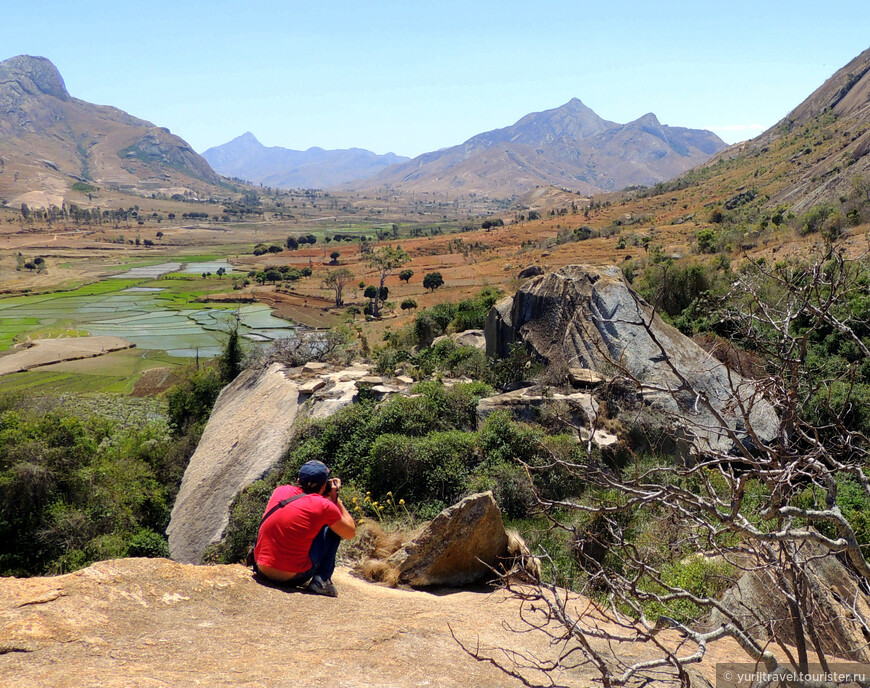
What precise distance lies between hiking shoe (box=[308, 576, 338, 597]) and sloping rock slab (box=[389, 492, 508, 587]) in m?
1.34

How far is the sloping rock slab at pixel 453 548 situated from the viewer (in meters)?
6.41

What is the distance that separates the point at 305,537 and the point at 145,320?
49.4m

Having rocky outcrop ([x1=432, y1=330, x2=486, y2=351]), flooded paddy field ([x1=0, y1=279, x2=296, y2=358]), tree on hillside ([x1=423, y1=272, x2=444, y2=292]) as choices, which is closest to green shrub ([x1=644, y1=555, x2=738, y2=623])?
rocky outcrop ([x1=432, y1=330, x2=486, y2=351])

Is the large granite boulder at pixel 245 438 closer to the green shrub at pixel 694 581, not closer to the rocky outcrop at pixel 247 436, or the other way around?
the rocky outcrop at pixel 247 436

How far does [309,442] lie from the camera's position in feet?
34.5

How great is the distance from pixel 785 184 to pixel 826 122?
31.2m

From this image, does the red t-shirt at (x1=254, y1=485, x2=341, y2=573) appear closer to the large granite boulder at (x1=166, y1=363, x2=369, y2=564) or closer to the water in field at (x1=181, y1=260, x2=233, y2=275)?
the large granite boulder at (x1=166, y1=363, x2=369, y2=564)

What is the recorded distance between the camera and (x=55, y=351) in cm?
3791

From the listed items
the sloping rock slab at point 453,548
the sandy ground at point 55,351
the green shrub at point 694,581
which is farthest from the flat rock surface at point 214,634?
the sandy ground at point 55,351

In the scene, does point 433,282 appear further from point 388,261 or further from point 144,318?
point 144,318

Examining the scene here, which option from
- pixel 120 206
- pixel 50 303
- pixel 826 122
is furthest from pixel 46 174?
pixel 826 122

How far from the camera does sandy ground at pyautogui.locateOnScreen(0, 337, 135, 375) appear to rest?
35031 millimetres

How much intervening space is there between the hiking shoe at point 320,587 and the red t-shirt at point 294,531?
15 centimetres

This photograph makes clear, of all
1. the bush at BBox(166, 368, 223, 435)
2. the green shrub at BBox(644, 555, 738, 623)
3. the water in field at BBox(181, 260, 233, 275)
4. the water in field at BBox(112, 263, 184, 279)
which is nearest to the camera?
the green shrub at BBox(644, 555, 738, 623)
